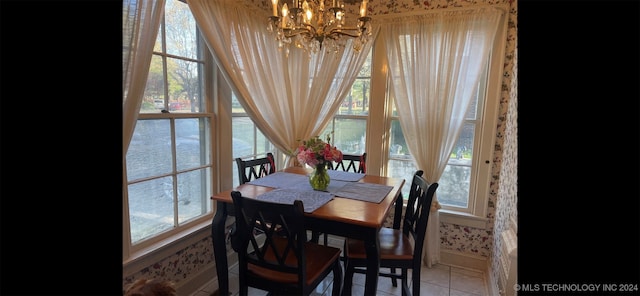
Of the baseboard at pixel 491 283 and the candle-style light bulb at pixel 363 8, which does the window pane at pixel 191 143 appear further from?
the baseboard at pixel 491 283

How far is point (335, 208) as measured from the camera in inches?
64.7

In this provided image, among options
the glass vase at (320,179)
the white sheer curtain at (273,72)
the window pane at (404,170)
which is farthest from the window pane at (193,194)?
the window pane at (404,170)

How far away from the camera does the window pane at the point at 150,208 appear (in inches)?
69.5

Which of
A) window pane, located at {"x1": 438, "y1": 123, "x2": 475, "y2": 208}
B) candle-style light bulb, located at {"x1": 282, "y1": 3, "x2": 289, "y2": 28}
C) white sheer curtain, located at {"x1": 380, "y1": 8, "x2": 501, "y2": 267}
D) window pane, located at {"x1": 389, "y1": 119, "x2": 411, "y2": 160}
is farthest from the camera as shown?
window pane, located at {"x1": 389, "y1": 119, "x2": 411, "y2": 160}

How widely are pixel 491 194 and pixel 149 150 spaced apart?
2549 millimetres

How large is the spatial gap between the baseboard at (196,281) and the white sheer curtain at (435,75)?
174 centimetres

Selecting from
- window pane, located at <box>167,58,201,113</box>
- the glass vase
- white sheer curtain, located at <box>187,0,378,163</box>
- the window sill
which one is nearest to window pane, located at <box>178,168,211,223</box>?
window pane, located at <box>167,58,201,113</box>

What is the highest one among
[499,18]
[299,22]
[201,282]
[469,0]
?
[469,0]

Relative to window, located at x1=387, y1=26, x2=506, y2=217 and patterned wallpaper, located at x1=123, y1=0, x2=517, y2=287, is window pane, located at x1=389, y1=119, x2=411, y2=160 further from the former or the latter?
patterned wallpaper, located at x1=123, y1=0, x2=517, y2=287

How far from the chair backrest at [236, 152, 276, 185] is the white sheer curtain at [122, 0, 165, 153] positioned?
0.82 m

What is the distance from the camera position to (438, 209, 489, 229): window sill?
255 centimetres

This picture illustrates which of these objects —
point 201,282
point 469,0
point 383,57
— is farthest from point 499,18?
point 201,282
